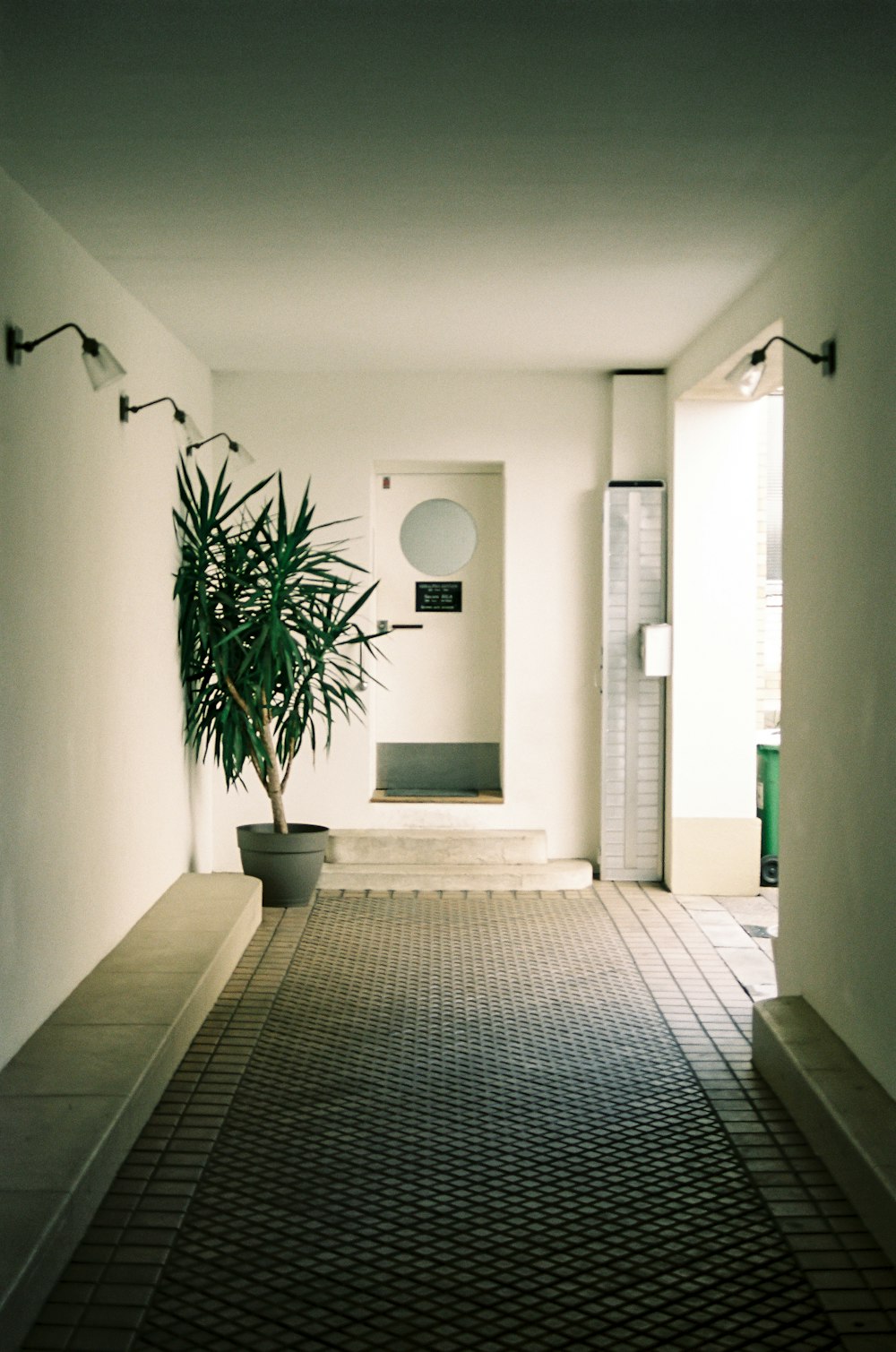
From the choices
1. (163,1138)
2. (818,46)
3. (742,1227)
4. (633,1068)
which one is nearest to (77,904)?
(163,1138)

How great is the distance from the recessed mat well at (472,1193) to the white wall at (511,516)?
2.20 meters

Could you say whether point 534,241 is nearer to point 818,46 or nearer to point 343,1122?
point 818,46

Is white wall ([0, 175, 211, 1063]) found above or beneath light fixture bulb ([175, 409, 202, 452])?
beneath

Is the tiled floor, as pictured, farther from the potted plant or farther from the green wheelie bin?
the green wheelie bin

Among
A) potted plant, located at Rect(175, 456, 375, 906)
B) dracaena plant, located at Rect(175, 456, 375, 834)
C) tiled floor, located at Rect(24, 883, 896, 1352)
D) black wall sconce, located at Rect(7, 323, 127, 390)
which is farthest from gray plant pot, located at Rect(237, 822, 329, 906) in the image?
black wall sconce, located at Rect(7, 323, 127, 390)

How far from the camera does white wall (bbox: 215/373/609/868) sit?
7.47 m

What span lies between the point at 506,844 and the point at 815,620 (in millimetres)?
3291

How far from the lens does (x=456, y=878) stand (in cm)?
711

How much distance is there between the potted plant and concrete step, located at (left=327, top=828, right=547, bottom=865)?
53 cm

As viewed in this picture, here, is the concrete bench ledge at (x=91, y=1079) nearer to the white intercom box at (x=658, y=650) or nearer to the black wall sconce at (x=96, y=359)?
the black wall sconce at (x=96, y=359)

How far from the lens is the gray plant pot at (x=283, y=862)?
6680 mm

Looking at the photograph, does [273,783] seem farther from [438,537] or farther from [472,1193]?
[472,1193]

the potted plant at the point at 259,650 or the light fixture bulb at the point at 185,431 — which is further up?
the light fixture bulb at the point at 185,431

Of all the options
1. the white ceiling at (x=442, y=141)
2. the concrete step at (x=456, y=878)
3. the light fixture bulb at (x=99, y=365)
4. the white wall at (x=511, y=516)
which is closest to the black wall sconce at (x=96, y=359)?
the light fixture bulb at (x=99, y=365)
